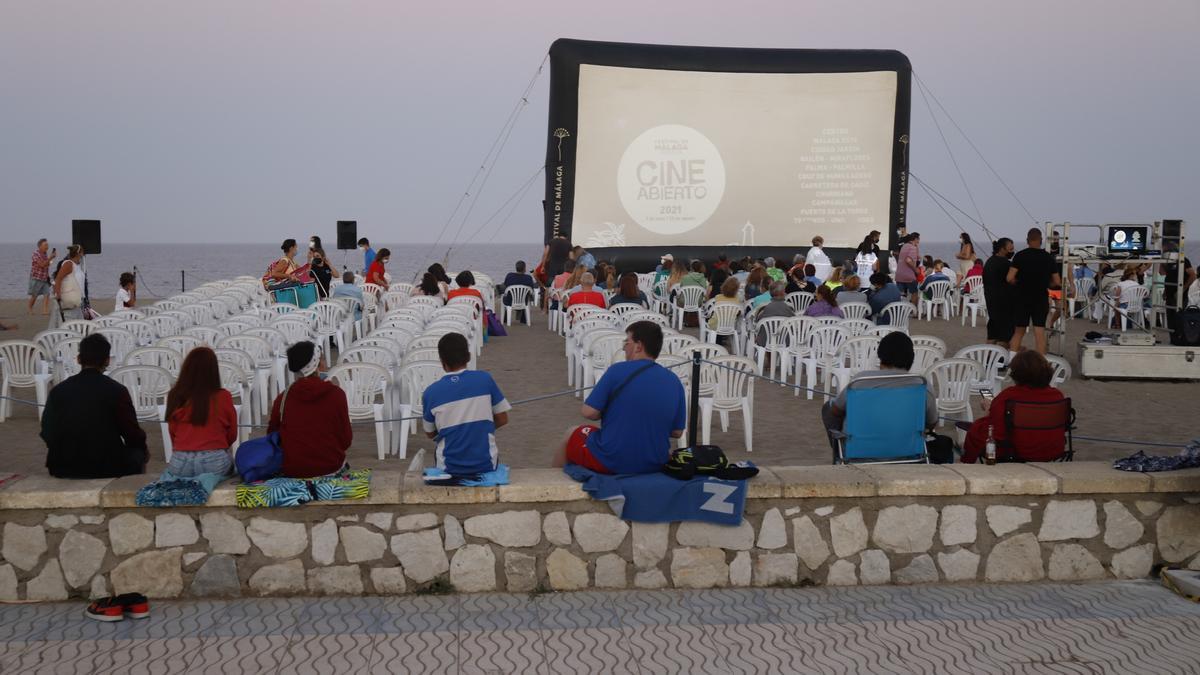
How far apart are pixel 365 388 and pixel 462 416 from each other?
8.65ft

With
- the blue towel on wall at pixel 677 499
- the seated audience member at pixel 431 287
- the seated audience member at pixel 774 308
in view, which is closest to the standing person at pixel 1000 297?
the seated audience member at pixel 774 308

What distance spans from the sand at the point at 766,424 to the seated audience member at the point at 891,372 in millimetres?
1582

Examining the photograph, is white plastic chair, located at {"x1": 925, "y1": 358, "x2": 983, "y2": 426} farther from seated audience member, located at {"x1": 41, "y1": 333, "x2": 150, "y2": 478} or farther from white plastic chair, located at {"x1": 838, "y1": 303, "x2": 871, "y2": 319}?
seated audience member, located at {"x1": 41, "y1": 333, "x2": 150, "y2": 478}

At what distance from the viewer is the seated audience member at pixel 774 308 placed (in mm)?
10617

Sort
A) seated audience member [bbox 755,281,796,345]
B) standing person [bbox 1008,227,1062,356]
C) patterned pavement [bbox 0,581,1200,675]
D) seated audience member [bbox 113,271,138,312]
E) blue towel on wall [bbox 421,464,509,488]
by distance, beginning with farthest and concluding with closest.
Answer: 1. seated audience member [bbox 113,271,138,312]
2. seated audience member [bbox 755,281,796,345]
3. standing person [bbox 1008,227,1062,356]
4. blue towel on wall [bbox 421,464,509,488]
5. patterned pavement [bbox 0,581,1200,675]

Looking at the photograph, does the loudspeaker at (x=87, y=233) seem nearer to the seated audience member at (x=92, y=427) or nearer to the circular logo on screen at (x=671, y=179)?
the circular logo on screen at (x=671, y=179)

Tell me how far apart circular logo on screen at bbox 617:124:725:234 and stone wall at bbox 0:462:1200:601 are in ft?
53.4

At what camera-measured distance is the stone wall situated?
14.3 feet

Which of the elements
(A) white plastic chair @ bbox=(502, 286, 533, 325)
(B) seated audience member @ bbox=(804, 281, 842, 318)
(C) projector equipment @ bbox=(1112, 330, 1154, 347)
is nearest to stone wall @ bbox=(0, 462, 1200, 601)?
(B) seated audience member @ bbox=(804, 281, 842, 318)

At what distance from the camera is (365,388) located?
23.7 feet

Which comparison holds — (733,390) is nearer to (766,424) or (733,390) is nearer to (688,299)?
(766,424)

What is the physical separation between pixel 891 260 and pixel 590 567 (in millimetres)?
17081

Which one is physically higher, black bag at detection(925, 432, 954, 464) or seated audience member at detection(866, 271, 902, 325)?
seated audience member at detection(866, 271, 902, 325)

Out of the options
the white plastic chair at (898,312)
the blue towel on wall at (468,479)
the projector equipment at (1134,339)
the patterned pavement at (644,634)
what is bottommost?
the patterned pavement at (644,634)
